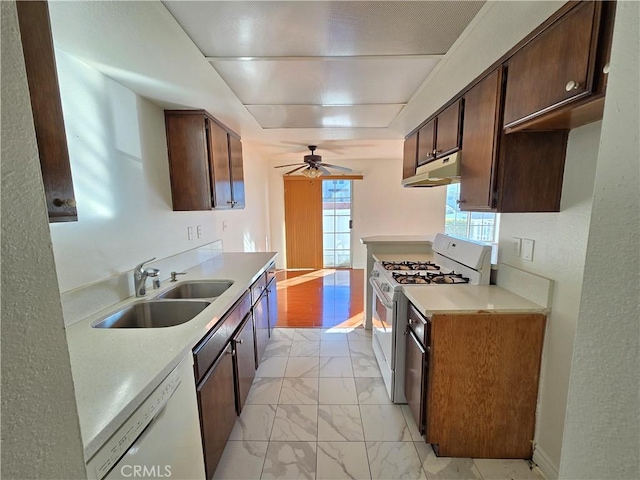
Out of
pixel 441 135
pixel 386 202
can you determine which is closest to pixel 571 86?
pixel 441 135

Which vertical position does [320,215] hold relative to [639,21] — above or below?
below

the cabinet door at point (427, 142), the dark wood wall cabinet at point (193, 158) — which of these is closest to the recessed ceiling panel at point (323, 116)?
the cabinet door at point (427, 142)

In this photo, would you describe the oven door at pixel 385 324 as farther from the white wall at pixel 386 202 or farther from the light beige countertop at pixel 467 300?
the white wall at pixel 386 202

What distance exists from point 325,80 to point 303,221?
4297mm

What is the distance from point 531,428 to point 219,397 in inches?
67.4

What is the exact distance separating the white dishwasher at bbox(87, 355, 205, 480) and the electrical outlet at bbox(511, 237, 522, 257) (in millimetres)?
1830

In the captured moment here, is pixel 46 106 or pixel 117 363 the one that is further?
pixel 117 363

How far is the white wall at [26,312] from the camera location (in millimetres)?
Result: 343

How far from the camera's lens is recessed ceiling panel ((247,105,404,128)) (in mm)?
2104

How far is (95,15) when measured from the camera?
39.5 inches

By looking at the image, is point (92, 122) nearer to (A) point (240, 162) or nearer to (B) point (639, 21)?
(A) point (240, 162)

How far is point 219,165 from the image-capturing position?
234cm

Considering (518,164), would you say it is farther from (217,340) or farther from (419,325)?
(217,340)

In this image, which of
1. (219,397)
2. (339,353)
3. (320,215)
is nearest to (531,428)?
(339,353)
